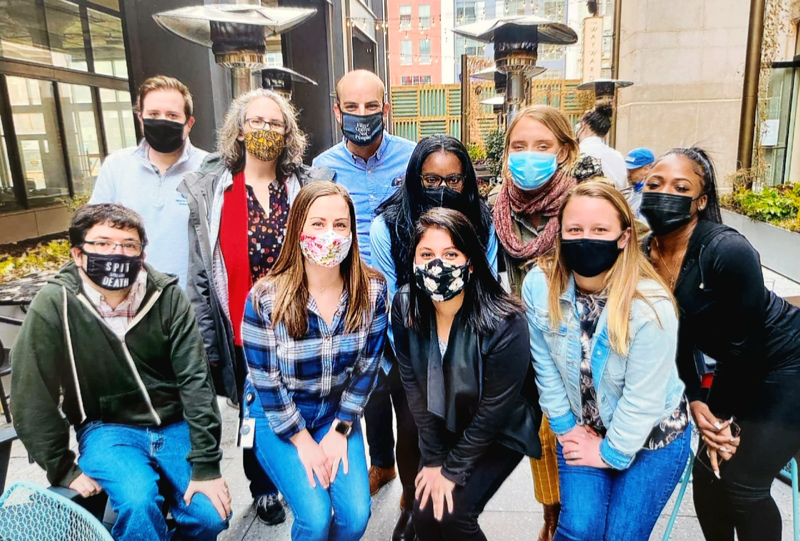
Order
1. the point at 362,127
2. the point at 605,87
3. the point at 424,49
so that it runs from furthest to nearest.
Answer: the point at 424,49 < the point at 605,87 < the point at 362,127

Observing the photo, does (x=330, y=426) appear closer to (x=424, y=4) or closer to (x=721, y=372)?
(x=721, y=372)

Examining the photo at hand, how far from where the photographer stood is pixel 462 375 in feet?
6.17

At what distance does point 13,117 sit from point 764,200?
7838mm

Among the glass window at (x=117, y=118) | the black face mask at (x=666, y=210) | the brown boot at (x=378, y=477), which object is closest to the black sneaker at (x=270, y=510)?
the brown boot at (x=378, y=477)

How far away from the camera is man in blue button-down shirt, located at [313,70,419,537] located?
7.79 feet

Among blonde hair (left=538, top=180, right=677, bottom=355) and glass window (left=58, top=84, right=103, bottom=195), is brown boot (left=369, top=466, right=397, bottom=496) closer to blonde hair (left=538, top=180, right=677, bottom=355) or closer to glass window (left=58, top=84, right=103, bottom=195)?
blonde hair (left=538, top=180, right=677, bottom=355)

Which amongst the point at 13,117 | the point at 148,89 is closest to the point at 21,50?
the point at 13,117

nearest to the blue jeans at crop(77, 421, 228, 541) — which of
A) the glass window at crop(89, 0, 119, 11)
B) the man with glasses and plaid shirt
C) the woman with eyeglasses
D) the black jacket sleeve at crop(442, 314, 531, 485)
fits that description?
the man with glasses and plaid shirt

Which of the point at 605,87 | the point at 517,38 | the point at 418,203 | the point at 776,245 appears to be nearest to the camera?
the point at 418,203

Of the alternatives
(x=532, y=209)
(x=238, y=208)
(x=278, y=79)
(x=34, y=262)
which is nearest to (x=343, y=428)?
(x=238, y=208)

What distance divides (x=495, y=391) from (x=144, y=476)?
4.15ft

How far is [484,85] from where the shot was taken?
14789 mm

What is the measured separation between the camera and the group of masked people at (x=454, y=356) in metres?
1.73

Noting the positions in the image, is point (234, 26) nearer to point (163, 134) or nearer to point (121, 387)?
point (163, 134)
